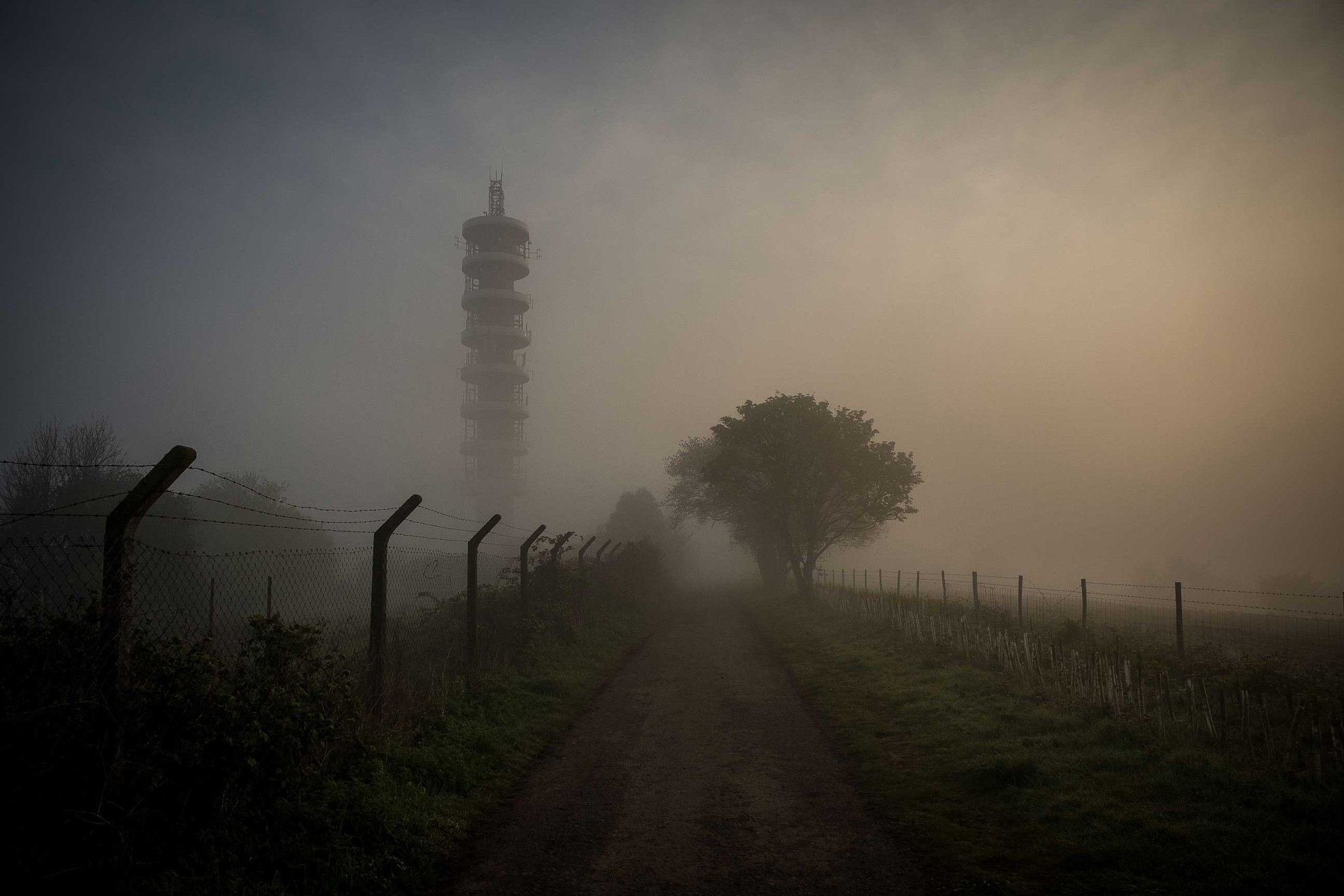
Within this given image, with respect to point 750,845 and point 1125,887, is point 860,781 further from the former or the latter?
point 1125,887

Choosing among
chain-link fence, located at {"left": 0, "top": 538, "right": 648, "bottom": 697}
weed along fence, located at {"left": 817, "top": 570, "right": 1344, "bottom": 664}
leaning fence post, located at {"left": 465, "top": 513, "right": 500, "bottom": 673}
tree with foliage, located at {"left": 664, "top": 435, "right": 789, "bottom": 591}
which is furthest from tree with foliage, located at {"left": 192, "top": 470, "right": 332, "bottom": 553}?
weed along fence, located at {"left": 817, "top": 570, "right": 1344, "bottom": 664}

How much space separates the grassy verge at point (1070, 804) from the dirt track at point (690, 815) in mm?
562

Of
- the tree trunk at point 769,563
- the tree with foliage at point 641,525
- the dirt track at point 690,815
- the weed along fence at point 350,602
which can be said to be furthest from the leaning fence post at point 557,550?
the tree with foliage at point 641,525

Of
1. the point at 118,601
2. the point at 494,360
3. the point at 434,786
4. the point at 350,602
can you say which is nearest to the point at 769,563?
the point at 350,602

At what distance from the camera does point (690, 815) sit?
6.58 meters

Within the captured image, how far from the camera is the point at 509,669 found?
498 inches

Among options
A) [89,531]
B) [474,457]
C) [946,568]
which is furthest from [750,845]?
[946,568]

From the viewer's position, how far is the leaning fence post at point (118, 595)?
4988mm

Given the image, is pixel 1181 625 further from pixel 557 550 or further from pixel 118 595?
pixel 118 595

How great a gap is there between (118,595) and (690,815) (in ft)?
17.4

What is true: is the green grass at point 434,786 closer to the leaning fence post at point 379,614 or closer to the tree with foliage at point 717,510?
the leaning fence post at point 379,614

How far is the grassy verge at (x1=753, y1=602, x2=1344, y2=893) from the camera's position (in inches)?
205

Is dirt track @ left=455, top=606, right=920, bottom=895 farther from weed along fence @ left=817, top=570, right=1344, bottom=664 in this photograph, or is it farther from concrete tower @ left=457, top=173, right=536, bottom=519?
concrete tower @ left=457, top=173, right=536, bottom=519

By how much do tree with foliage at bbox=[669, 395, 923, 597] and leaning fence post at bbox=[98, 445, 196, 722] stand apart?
2848 centimetres
